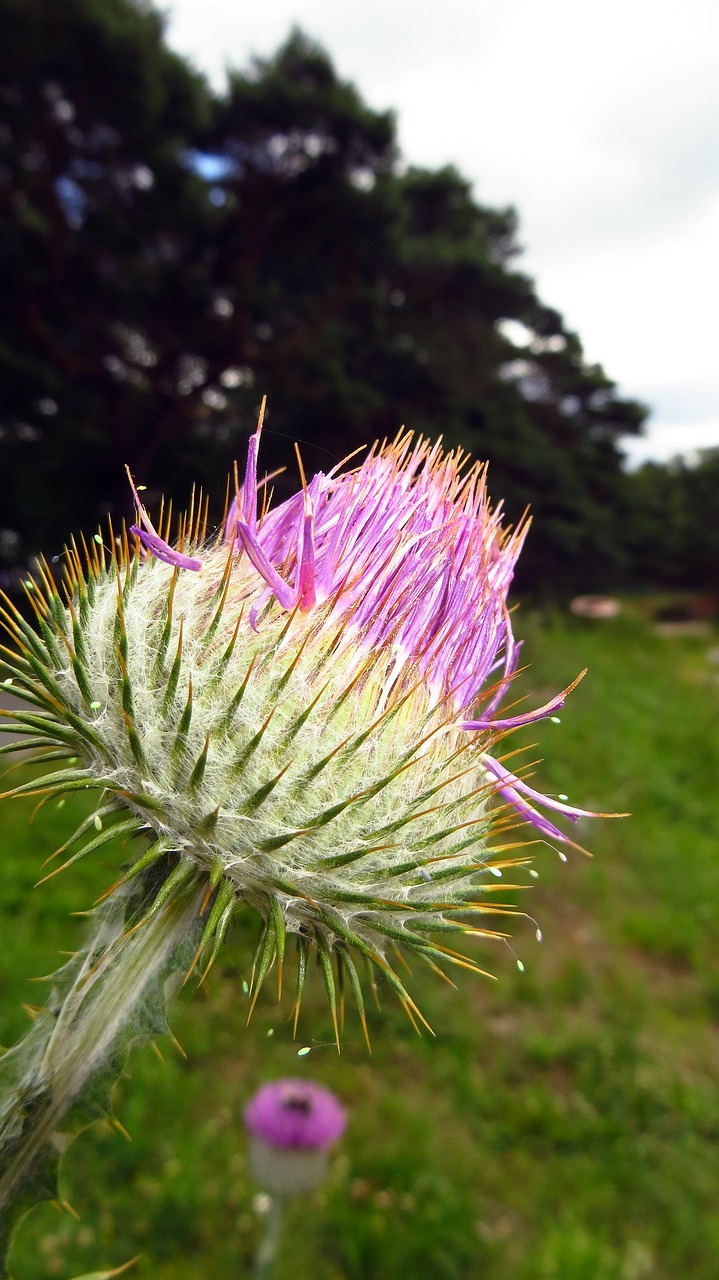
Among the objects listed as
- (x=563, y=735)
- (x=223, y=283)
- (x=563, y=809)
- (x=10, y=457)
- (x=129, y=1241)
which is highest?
(x=223, y=283)

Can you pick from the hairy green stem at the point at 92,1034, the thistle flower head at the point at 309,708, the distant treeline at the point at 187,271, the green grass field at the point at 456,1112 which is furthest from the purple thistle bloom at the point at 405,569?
the distant treeline at the point at 187,271

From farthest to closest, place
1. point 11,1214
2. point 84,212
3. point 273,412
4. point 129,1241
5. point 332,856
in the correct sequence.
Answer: point 84,212 < point 273,412 < point 129,1241 < point 332,856 < point 11,1214

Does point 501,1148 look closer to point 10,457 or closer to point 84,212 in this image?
point 10,457

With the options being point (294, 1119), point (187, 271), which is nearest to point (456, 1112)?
point (294, 1119)

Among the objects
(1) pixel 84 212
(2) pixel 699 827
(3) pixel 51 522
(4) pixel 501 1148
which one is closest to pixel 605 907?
(2) pixel 699 827

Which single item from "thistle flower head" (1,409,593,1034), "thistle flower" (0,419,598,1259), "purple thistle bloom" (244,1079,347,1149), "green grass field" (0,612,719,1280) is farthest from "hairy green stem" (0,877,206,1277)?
"purple thistle bloom" (244,1079,347,1149)

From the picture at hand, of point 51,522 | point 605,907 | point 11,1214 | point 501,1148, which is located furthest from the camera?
point 51,522

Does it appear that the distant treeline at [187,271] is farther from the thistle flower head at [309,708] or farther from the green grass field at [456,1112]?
the thistle flower head at [309,708]

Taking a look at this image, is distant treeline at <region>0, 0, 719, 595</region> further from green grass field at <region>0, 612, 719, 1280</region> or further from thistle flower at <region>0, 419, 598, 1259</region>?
thistle flower at <region>0, 419, 598, 1259</region>

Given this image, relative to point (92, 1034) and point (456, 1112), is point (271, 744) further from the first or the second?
point (456, 1112)
